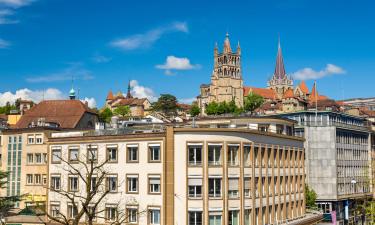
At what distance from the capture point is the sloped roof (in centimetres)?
7888

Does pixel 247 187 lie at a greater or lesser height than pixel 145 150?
lesser

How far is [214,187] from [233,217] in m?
3.62

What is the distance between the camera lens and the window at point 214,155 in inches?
1839

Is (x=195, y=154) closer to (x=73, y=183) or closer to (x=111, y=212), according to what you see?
(x=111, y=212)

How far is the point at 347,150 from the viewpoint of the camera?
91.7 m

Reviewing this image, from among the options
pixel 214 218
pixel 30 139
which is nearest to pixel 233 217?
pixel 214 218

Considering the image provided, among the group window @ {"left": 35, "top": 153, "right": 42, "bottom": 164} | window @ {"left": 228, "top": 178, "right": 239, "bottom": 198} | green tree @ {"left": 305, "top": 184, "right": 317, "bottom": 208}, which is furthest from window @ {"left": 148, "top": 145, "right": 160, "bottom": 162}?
green tree @ {"left": 305, "top": 184, "right": 317, "bottom": 208}

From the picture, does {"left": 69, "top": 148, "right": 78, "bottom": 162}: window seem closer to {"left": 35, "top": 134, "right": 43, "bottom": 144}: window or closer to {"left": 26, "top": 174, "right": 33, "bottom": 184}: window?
{"left": 35, "top": 134, "right": 43, "bottom": 144}: window

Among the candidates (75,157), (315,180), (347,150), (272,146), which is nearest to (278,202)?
(272,146)

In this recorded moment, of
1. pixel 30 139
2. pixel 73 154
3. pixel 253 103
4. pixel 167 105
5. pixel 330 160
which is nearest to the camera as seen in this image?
pixel 73 154

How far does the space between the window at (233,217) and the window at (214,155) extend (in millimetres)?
4835

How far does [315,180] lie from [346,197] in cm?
707

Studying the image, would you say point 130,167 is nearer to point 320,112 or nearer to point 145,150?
point 145,150

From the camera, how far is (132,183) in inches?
1928
